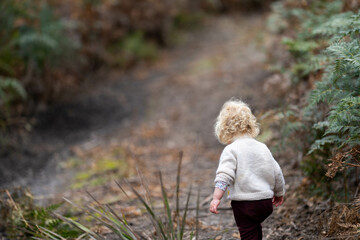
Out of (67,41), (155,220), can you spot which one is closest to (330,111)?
(155,220)

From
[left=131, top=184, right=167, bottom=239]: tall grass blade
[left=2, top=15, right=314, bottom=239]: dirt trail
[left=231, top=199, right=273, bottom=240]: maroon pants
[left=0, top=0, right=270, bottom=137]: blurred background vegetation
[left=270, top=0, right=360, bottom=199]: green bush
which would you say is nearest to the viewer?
[left=131, top=184, right=167, bottom=239]: tall grass blade

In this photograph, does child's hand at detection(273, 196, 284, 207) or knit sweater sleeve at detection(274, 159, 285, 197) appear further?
child's hand at detection(273, 196, 284, 207)

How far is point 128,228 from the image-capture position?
8.17 feet

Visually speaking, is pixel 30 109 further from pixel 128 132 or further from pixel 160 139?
pixel 160 139

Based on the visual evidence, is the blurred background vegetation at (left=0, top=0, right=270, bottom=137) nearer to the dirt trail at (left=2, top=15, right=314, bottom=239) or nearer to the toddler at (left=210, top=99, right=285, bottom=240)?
the dirt trail at (left=2, top=15, right=314, bottom=239)

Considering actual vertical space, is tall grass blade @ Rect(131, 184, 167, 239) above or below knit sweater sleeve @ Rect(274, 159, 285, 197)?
below

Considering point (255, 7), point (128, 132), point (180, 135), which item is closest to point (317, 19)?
point (180, 135)

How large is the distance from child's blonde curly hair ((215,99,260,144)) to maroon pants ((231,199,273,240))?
44 centimetres

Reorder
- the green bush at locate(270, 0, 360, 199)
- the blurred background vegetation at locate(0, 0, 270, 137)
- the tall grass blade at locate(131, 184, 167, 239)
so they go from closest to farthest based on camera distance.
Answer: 1. the tall grass blade at locate(131, 184, 167, 239)
2. the green bush at locate(270, 0, 360, 199)
3. the blurred background vegetation at locate(0, 0, 270, 137)

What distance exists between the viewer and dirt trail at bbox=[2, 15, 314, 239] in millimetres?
4174

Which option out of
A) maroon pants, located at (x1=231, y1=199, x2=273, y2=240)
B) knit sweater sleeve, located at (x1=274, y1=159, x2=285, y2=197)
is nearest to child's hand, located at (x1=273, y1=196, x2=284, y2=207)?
knit sweater sleeve, located at (x1=274, y1=159, x2=285, y2=197)

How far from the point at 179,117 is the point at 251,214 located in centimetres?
459

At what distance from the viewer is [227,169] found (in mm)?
2332

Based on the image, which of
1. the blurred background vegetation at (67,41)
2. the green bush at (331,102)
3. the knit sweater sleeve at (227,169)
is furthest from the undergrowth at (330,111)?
the blurred background vegetation at (67,41)
